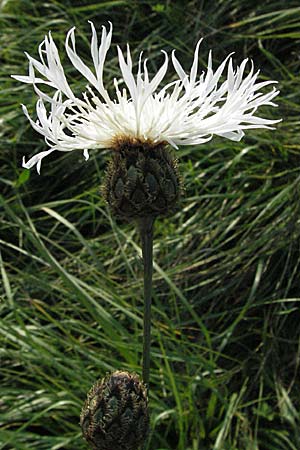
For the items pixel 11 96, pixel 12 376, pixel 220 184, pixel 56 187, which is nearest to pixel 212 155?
pixel 220 184

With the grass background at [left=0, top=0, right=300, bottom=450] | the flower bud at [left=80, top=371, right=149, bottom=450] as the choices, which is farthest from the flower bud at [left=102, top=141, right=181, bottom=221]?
the grass background at [left=0, top=0, right=300, bottom=450]

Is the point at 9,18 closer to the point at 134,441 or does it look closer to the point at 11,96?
the point at 11,96

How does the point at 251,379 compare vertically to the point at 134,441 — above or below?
below

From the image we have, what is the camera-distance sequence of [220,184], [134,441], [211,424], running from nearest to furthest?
[134,441], [211,424], [220,184]

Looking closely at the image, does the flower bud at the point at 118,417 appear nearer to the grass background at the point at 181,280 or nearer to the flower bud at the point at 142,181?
the flower bud at the point at 142,181

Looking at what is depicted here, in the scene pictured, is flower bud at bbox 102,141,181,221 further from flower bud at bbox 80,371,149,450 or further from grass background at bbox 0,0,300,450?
grass background at bbox 0,0,300,450

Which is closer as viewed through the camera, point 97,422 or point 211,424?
point 97,422

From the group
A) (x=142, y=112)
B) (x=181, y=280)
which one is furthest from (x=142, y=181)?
(x=181, y=280)
